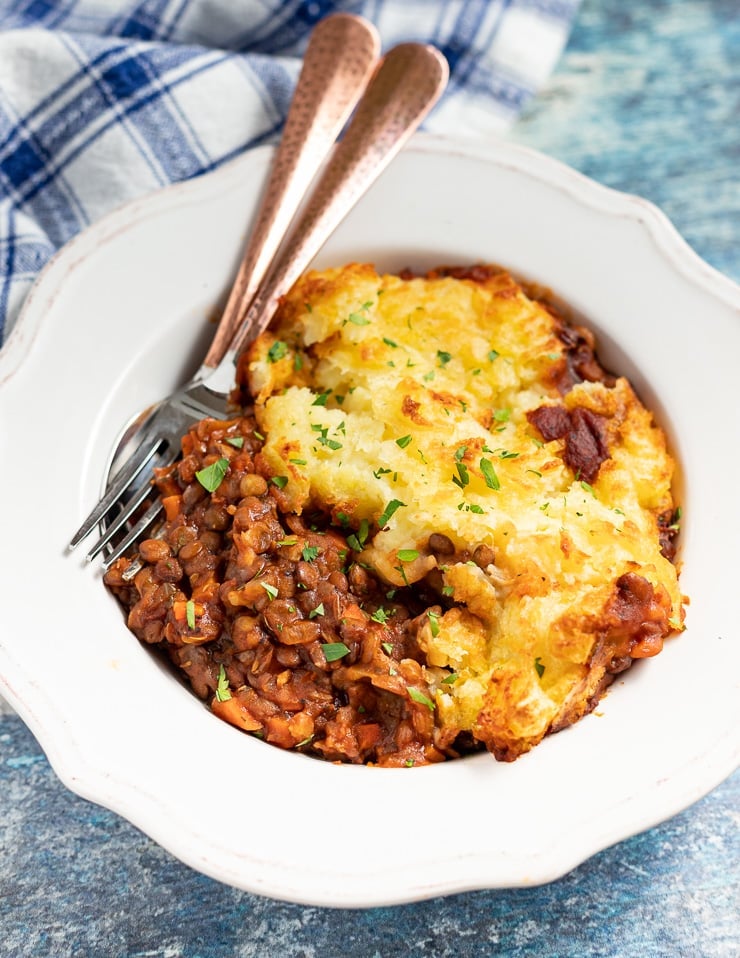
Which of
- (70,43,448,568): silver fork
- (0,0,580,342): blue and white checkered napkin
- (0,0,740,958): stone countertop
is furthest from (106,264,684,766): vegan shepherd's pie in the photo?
(0,0,580,342): blue and white checkered napkin

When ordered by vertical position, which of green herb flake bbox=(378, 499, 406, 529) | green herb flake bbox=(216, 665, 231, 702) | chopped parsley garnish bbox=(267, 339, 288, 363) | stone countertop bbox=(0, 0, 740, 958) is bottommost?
stone countertop bbox=(0, 0, 740, 958)

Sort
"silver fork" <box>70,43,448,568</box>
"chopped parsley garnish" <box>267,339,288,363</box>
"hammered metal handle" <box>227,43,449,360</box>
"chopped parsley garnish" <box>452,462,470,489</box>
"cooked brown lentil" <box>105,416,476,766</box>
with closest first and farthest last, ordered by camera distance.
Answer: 1. "cooked brown lentil" <box>105,416,476,766</box>
2. "chopped parsley garnish" <box>452,462,470,489</box>
3. "silver fork" <box>70,43,448,568</box>
4. "chopped parsley garnish" <box>267,339,288,363</box>
5. "hammered metal handle" <box>227,43,449,360</box>

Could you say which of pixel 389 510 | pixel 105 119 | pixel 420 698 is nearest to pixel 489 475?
pixel 389 510

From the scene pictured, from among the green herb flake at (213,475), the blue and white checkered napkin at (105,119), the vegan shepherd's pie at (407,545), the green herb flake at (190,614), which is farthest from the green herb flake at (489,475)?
the blue and white checkered napkin at (105,119)

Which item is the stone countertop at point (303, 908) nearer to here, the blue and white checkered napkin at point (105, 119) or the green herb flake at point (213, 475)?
the green herb flake at point (213, 475)

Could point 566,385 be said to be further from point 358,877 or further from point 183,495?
point 358,877

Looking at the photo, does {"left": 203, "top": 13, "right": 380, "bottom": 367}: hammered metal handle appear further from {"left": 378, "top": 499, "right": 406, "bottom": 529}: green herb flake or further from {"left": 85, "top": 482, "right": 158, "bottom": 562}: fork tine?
{"left": 378, "top": 499, "right": 406, "bottom": 529}: green herb flake

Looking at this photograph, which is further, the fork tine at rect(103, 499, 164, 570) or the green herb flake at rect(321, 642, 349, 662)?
the fork tine at rect(103, 499, 164, 570)
